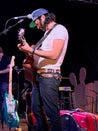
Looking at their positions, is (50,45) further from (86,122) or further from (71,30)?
(71,30)

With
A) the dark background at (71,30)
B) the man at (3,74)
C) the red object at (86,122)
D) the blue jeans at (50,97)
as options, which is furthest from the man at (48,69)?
the dark background at (71,30)

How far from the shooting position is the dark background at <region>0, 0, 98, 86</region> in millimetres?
5895

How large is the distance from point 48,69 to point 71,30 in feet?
17.3

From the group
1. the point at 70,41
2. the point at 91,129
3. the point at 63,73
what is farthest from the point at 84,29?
the point at 91,129

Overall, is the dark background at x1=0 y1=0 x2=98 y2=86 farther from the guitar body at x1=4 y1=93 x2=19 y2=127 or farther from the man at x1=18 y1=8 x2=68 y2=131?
the man at x1=18 y1=8 x2=68 y2=131

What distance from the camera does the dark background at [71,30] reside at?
19.3ft

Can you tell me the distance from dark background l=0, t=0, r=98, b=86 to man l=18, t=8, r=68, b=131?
4044mm

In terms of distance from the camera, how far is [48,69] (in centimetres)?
183

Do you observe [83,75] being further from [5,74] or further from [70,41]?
[5,74]

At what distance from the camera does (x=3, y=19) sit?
5762mm

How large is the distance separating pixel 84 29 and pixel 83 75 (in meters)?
1.68

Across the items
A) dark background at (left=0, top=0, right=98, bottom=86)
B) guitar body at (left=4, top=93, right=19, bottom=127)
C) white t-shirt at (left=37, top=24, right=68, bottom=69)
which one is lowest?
guitar body at (left=4, top=93, right=19, bottom=127)

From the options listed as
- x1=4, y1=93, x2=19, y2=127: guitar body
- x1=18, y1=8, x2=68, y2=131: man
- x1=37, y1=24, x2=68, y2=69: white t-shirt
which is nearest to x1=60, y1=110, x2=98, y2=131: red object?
x1=18, y1=8, x2=68, y2=131: man

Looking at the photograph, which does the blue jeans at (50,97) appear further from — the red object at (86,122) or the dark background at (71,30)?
the dark background at (71,30)
